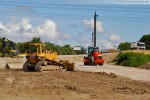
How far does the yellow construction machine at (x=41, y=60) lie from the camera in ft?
112

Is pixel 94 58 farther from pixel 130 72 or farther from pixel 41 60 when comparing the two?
pixel 41 60

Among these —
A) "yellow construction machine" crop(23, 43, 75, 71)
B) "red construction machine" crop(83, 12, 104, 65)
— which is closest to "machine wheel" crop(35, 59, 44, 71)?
"yellow construction machine" crop(23, 43, 75, 71)

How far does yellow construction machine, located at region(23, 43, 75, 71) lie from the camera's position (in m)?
34.0

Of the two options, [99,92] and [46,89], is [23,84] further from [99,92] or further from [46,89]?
[99,92]

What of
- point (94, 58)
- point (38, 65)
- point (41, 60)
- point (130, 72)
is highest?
point (94, 58)

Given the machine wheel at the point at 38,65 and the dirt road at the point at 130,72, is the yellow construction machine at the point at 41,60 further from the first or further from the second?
the dirt road at the point at 130,72

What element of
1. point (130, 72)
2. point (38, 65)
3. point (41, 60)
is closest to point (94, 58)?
point (130, 72)

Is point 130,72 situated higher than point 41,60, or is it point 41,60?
point 41,60

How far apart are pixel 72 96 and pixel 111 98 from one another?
5.61 feet

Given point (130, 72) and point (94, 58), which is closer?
point (130, 72)

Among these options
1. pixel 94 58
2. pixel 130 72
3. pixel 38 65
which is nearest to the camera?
pixel 38 65

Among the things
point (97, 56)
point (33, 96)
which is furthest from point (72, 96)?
point (97, 56)

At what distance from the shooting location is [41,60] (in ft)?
112

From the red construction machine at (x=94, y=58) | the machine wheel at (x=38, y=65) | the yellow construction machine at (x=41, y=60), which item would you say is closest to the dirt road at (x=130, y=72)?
the yellow construction machine at (x=41, y=60)
